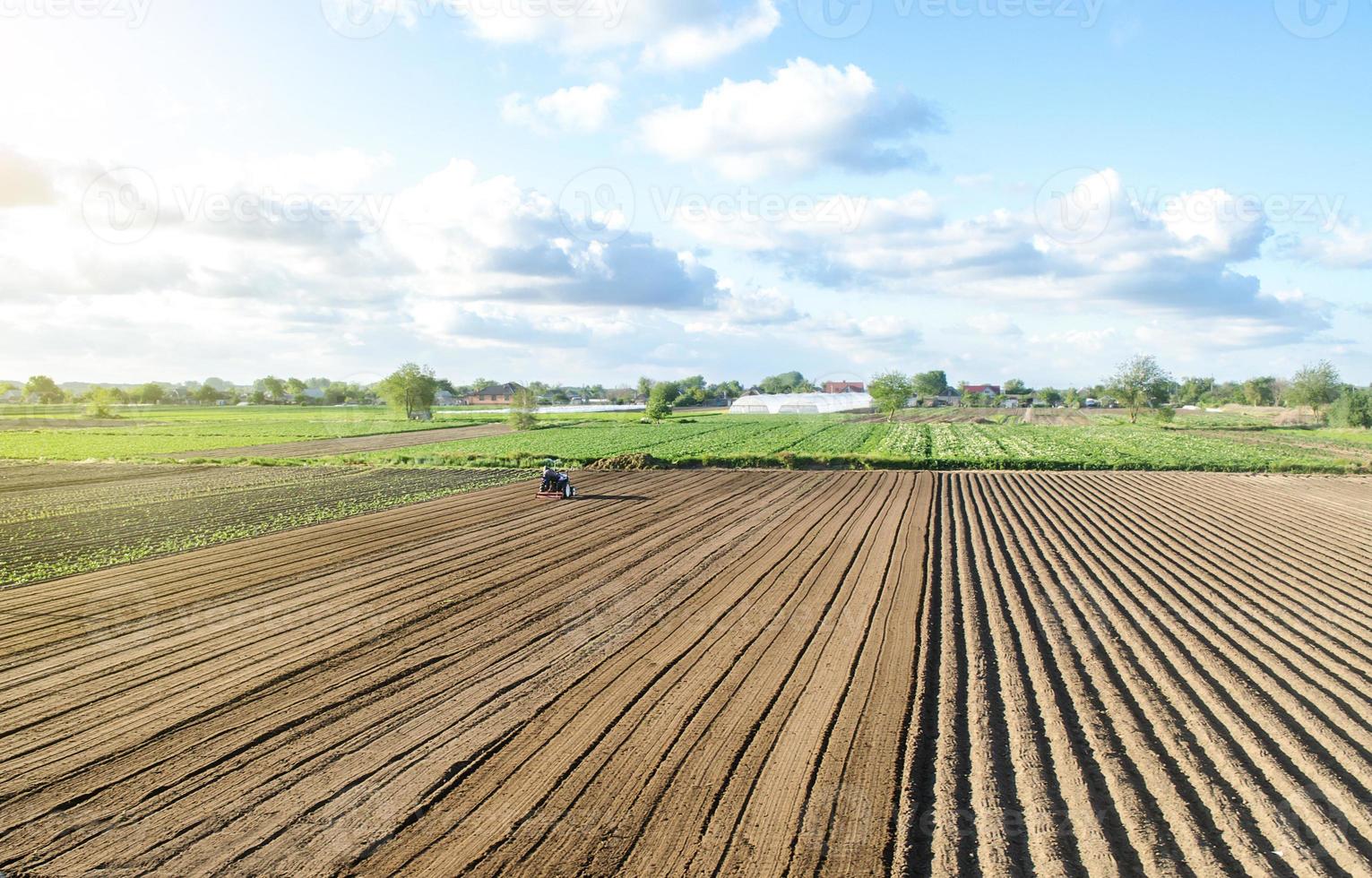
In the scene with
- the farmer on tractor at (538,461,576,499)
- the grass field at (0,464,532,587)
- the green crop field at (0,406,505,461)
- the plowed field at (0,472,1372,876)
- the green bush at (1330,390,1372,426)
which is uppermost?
the green bush at (1330,390,1372,426)

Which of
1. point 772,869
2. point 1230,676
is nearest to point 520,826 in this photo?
point 772,869

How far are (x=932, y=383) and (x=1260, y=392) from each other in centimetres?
6490

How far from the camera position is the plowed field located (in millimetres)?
5996

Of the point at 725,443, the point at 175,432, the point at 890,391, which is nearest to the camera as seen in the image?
the point at 725,443

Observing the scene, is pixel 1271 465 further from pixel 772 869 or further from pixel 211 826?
pixel 211 826

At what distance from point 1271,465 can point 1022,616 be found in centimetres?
3375

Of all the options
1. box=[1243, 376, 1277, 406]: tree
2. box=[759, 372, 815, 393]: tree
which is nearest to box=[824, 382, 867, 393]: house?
box=[759, 372, 815, 393]: tree

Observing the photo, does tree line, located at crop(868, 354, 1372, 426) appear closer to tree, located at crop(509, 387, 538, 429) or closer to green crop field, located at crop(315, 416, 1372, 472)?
green crop field, located at crop(315, 416, 1372, 472)

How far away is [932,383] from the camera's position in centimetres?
17138

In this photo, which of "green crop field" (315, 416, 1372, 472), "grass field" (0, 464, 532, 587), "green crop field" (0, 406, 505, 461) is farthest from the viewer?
"green crop field" (0, 406, 505, 461)

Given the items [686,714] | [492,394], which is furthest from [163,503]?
[492,394]

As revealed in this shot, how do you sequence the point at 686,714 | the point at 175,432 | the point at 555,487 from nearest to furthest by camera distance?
1. the point at 686,714
2. the point at 555,487
3. the point at 175,432

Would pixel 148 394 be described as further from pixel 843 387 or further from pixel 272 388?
pixel 843 387

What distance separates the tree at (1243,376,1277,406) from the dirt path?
115 metres
